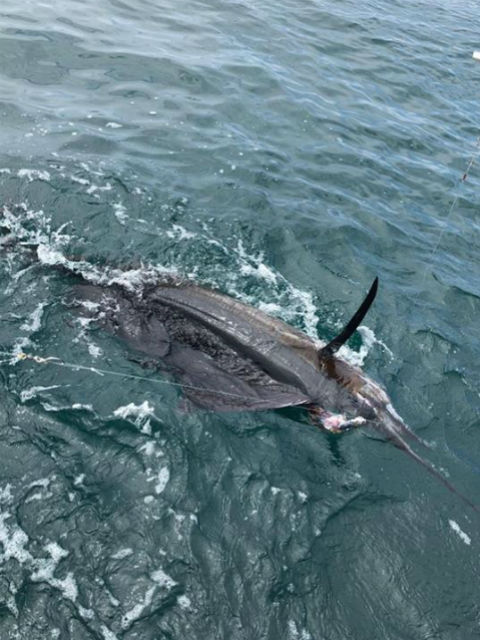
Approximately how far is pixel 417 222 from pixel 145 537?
9750mm

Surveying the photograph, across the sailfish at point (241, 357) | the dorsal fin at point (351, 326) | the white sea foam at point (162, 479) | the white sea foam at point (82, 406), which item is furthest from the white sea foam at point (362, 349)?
the white sea foam at point (82, 406)

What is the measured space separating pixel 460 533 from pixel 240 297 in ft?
17.1

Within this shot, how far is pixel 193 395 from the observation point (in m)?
8.39

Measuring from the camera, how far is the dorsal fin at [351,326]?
23.4 feet

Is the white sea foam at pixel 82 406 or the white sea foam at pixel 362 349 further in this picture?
the white sea foam at pixel 362 349

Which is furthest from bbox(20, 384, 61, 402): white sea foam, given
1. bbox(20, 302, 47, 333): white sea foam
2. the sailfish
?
the sailfish

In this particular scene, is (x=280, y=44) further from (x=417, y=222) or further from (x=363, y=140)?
(x=417, y=222)

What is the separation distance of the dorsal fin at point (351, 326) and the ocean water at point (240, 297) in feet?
3.62

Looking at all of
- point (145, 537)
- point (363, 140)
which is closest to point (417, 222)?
point (363, 140)

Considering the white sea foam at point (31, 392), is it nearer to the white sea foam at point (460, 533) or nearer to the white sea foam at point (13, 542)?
the white sea foam at point (13, 542)

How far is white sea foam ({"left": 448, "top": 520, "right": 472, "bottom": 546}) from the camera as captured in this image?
716 cm

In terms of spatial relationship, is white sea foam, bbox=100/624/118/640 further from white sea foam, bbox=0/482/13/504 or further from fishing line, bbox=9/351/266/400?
fishing line, bbox=9/351/266/400

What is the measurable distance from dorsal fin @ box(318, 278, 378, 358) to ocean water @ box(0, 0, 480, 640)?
3.62ft

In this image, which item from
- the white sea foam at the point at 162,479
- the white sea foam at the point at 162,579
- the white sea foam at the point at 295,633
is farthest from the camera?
the white sea foam at the point at 162,479
